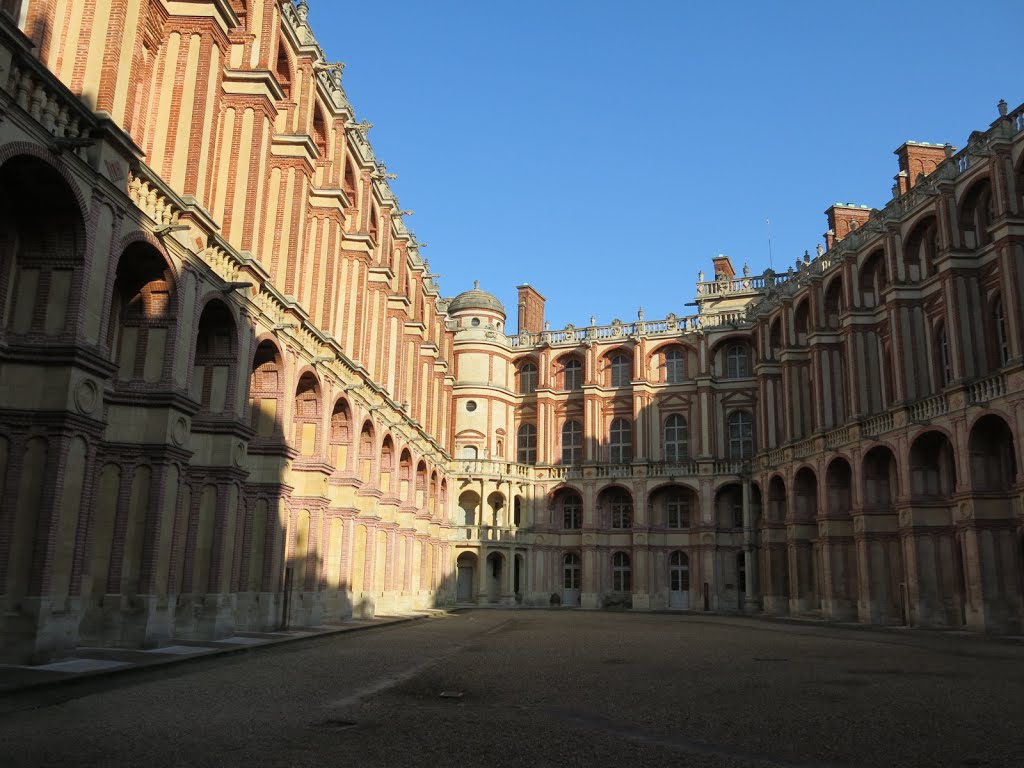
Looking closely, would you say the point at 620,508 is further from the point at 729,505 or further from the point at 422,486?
the point at 422,486

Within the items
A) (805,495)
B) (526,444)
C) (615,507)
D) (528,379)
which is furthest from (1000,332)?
(528,379)

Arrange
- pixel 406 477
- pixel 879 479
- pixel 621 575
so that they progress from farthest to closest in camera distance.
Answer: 1. pixel 621 575
2. pixel 406 477
3. pixel 879 479

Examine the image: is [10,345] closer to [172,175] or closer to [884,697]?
[172,175]

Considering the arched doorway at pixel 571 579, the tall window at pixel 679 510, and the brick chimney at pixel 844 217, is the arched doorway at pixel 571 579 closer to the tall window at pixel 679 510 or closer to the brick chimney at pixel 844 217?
the tall window at pixel 679 510

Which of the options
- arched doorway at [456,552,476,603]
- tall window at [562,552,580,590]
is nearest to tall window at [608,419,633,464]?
tall window at [562,552,580,590]

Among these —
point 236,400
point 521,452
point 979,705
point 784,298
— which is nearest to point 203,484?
point 236,400

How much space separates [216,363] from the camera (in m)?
23.6

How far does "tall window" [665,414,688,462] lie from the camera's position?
61344mm

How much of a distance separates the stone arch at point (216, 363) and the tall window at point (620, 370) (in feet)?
142

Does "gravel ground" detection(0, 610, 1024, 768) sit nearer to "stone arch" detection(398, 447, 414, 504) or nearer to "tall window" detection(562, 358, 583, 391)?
"stone arch" detection(398, 447, 414, 504)

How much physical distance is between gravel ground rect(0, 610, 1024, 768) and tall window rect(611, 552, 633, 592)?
132 feet

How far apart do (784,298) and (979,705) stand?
41555 mm

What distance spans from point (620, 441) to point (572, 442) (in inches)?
133

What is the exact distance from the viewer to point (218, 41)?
23312 millimetres
